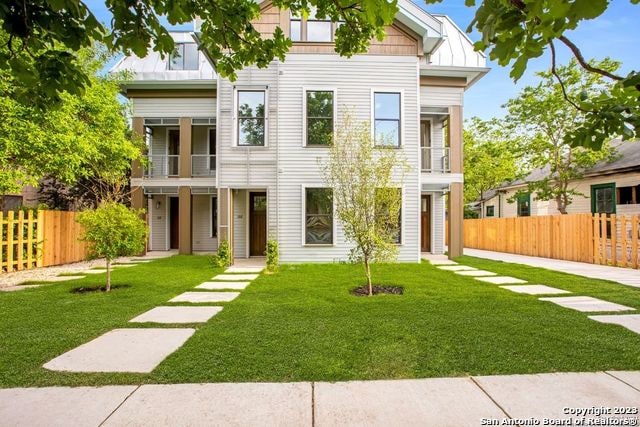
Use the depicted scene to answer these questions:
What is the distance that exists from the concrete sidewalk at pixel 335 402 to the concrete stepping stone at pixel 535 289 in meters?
3.80

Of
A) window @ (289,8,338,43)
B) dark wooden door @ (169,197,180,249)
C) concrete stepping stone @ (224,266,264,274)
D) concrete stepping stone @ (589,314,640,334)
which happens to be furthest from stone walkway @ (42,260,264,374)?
dark wooden door @ (169,197,180,249)

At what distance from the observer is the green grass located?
3066 mm

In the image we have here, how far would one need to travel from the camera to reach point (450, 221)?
40.3 feet

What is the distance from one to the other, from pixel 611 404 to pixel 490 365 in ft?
2.72

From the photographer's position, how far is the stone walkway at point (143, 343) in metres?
3.21

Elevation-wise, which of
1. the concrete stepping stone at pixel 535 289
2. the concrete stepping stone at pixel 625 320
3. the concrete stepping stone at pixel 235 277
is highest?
the concrete stepping stone at pixel 625 320

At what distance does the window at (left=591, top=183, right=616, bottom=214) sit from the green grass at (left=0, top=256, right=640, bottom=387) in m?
11.2

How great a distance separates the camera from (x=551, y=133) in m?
16.9

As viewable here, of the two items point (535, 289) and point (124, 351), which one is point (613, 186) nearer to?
point (535, 289)

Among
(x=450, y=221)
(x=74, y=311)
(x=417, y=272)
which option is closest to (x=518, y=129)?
(x=450, y=221)

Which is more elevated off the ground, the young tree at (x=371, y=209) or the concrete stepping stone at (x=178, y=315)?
the young tree at (x=371, y=209)

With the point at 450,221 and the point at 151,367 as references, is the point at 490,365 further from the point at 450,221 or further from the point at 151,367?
the point at 450,221

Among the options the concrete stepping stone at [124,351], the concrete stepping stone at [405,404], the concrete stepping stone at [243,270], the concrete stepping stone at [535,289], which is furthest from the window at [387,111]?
the concrete stepping stone at [405,404]

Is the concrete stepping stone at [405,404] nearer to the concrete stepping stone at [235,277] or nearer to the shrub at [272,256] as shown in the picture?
the concrete stepping stone at [235,277]
